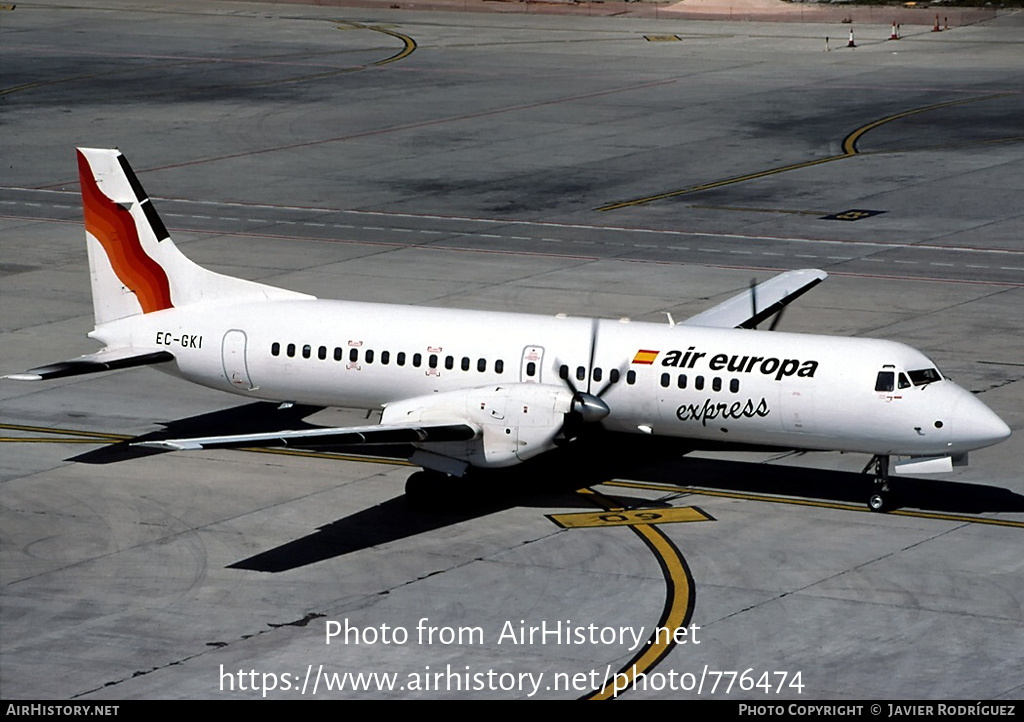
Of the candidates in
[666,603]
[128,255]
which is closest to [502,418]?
[666,603]

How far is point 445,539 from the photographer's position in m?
30.9

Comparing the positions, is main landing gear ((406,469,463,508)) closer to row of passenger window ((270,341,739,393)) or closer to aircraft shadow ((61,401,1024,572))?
aircraft shadow ((61,401,1024,572))

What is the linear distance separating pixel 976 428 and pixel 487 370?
961 centimetres

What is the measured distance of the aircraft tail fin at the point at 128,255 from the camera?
3688cm

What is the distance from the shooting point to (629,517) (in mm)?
31969

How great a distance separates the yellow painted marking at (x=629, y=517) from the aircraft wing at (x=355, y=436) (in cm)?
246

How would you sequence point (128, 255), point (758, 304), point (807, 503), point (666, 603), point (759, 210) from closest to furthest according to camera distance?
point (666, 603) → point (807, 503) → point (128, 255) → point (758, 304) → point (759, 210)

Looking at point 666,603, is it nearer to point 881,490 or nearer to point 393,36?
point 881,490

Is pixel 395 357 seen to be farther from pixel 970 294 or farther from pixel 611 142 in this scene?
pixel 611 142

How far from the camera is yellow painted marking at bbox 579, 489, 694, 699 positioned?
2522 cm

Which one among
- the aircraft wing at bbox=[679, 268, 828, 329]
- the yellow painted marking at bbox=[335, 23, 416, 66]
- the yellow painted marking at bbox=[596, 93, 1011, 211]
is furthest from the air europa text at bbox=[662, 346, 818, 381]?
the yellow painted marking at bbox=[335, 23, 416, 66]

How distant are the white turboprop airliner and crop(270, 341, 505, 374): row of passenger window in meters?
0.03

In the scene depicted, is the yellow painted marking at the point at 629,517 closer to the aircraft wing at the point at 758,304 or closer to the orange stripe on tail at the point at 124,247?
the aircraft wing at the point at 758,304

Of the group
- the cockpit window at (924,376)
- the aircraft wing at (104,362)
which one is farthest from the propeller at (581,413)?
the aircraft wing at (104,362)
